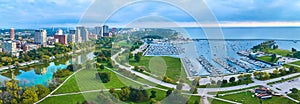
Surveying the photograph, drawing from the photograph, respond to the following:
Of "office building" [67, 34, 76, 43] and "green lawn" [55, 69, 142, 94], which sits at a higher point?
"office building" [67, 34, 76, 43]

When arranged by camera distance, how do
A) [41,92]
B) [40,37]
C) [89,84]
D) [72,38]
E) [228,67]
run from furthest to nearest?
[72,38], [40,37], [228,67], [89,84], [41,92]

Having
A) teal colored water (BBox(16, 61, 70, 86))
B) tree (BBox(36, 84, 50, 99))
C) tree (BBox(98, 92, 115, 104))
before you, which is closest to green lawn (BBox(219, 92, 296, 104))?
tree (BBox(98, 92, 115, 104))

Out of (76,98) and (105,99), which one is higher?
A: (105,99)

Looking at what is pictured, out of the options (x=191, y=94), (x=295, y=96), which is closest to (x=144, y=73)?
(x=191, y=94)

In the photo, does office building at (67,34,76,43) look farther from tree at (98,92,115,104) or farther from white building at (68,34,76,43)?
tree at (98,92,115,104)

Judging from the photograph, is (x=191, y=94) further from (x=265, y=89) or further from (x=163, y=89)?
(x=265, y=89)

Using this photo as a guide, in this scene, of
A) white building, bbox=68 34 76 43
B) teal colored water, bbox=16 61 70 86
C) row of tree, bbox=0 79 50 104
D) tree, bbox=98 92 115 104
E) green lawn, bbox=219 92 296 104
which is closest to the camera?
tree, bbox=98 92 115 104

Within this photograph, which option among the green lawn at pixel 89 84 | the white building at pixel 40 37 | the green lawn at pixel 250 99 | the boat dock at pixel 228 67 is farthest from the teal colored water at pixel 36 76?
the white building at pixel 40 37

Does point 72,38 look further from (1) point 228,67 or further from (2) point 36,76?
(1) point 228,67

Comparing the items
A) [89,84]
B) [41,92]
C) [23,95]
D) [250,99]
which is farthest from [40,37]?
[250,99]

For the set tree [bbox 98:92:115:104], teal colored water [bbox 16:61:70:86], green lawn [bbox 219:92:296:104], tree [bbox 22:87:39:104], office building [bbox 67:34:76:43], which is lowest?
teal colored water [bbox 16:61:70:86]

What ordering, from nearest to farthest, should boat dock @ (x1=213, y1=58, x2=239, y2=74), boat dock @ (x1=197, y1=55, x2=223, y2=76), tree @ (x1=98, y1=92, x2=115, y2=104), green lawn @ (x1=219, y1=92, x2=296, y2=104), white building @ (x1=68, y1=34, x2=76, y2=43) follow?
tree @ (x1=98, y1=92, x2=115, y2=104)
green lawn @ (x1=219, y1=92, x2=296, y2=104)
boat dock @ (x1=197, y1=55, x2=223, y2=76)
boat dock @ (x1=213, y1=58, x2=239, y2=74)
white building @ (x1=68, y1=34, x2=76, y2=43)
